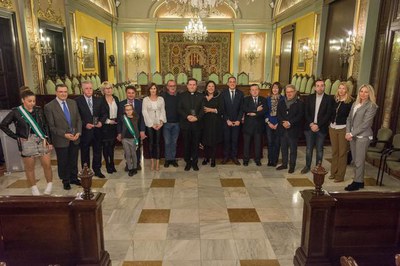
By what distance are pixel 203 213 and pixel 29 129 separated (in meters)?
2.37

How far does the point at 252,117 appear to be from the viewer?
17.1 feet

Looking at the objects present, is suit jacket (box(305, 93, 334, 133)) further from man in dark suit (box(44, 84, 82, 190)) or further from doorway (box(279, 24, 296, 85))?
doorway (box(279, 24, 296, 85))

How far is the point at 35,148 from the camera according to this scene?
3.77 meters

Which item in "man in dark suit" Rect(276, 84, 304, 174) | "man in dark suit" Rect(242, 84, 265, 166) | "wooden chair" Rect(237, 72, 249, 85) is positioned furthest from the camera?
"wooden chair" Rect(237, 72, 249, 85)

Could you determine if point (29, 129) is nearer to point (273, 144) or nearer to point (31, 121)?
point (31, 121)

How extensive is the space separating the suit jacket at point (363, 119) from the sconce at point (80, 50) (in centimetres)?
782

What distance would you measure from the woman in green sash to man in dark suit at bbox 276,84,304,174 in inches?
138

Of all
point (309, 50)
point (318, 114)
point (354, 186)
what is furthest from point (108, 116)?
point (309, 50)

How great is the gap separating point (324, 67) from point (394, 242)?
280 inches

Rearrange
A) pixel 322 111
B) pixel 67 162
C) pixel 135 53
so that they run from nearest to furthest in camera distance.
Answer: pixel 67 162 < pixel 322 111 < pixel 135 53

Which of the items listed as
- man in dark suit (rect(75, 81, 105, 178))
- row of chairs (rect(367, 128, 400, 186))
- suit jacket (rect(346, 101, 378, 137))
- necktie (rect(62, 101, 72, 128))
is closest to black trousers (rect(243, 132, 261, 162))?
suit jacket (rect(346, 101, 378, 137))

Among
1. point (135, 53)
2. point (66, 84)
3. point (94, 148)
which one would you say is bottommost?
point (94, 148)

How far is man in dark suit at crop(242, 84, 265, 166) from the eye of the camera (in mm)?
5148

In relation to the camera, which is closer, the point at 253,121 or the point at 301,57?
the point at 253,121
